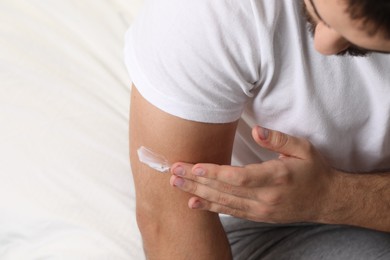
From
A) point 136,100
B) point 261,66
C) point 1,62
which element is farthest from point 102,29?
point 261,66

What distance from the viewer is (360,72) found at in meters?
0.94

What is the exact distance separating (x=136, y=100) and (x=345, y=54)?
0.31 metres

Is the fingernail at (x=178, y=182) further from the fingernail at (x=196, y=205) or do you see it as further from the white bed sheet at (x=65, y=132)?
the white bed sheet at (x=65, y=132)

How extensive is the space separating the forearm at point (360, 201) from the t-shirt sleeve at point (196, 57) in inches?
9.6

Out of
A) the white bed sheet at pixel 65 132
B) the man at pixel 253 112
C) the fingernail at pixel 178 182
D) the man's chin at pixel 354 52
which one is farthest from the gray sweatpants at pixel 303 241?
the man's chin at pixel 354 52

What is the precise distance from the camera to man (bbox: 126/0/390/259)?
2.83 feet

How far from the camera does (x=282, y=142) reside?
949mm

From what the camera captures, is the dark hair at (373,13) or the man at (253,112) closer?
the dark hair at (373,13)

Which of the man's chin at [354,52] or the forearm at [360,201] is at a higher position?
the man's chin at [354,52]

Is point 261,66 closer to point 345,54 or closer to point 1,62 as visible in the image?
point 345,54

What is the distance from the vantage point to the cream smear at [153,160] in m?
0.94

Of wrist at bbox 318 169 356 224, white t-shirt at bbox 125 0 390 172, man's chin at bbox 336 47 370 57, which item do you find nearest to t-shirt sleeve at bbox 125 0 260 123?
white t-shirt at bbox 125 0 390 172

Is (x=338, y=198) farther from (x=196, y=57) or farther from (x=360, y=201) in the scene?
(x=196, y=57)

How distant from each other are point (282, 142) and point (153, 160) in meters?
0.19
